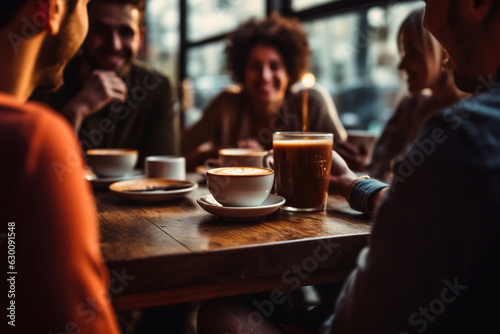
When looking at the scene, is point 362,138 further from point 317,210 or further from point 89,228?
point 89,228

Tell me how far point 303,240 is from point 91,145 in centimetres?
179

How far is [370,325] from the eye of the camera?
2.06ft

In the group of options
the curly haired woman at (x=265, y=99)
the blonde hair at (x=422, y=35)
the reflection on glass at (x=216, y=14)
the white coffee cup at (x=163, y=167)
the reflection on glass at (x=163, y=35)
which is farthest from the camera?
the reflection on glass at (x=163, y=35)

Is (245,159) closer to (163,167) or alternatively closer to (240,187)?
(163,167)

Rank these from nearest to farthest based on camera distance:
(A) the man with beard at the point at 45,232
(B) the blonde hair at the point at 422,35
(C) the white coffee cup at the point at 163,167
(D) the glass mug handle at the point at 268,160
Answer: (A) the man with beard at the point at 45,232
(D) the glass mug handle at the point at 268,160
(C) the white coffee cup at the point at 163,167
(B) the blonde hair at the point at 422,35

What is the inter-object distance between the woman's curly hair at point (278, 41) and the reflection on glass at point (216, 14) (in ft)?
1.82

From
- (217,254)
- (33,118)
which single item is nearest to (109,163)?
(217,254)

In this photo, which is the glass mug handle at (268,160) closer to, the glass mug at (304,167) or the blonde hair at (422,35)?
the glass mug at (304,167)

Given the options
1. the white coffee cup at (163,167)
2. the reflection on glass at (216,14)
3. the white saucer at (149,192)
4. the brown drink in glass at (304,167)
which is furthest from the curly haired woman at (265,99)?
the brown drink in glass at (304,167)

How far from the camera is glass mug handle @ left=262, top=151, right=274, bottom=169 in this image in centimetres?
138

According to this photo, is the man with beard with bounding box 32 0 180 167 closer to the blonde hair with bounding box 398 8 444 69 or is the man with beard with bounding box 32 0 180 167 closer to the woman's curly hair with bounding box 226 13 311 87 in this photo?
the woman's curly hair with bounding box 226 13 311 87

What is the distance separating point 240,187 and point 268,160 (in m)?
0.36

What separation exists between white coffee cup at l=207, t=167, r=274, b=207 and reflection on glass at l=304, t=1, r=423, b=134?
67.3 inches

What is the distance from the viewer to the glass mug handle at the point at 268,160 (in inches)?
54.4
